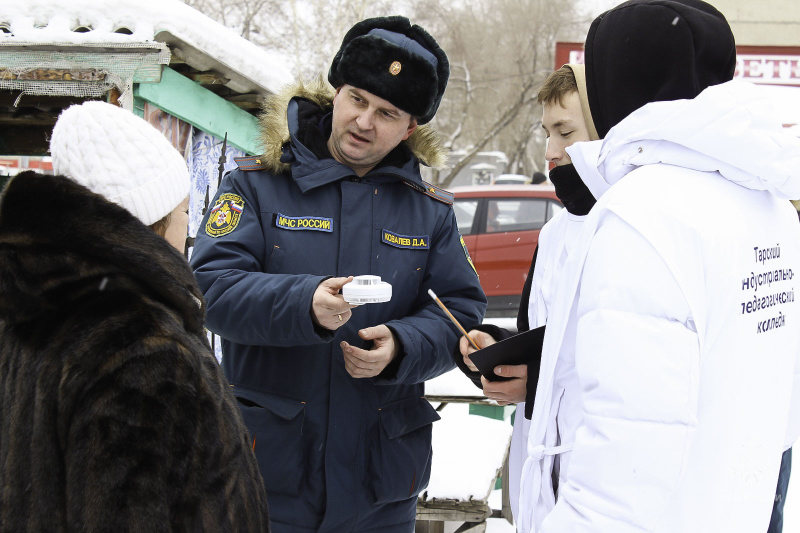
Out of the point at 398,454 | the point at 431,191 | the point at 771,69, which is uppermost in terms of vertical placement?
the point at 771,69

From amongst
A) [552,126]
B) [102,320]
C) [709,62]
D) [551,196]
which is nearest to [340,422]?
[102,320]

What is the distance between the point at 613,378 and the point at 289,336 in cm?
108

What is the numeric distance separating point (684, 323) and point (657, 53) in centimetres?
58

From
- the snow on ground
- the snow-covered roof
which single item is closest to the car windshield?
the snow on ground

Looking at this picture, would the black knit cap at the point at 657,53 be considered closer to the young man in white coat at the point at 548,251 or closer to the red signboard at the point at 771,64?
the young man in white coat at the point at 548,251

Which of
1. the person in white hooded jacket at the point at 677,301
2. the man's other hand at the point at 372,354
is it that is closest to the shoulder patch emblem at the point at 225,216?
the man's other hand at the point at 372,354

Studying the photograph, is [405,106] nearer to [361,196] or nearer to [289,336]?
[361,196]

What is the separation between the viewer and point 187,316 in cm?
155

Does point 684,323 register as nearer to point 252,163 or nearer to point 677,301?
point 677,301

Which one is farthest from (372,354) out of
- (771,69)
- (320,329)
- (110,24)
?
(771,69)

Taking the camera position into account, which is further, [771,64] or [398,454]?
[771,64]

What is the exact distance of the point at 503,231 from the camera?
33.5ft

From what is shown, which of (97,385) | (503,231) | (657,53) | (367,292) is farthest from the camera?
(503,231)

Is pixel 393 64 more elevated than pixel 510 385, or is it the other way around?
pixel 393 64
